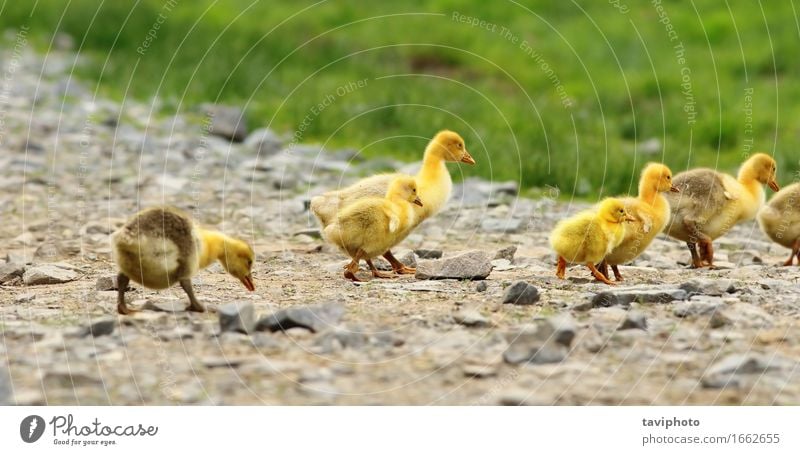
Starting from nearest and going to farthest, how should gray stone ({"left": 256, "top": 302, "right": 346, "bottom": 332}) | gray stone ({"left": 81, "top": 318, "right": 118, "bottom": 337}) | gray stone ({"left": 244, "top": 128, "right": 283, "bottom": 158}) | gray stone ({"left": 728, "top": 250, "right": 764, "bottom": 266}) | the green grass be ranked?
gray stone ({"left": 81, "top": 318, "right": 118, "bottom": 337}) < gray stone ({"left": 256, "top": 302, "right": 346, "bottom": 332}) < gray stone ({"left": 728, "top": 250, "right": 764, "bottom": 266}) < gray stone ({"left": 244, "top": 128, "right": 283, "bottom": 158}) < the green grass

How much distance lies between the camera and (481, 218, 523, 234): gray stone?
433 inches

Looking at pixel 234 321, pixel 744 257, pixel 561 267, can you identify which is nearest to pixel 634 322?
pixel 561 267

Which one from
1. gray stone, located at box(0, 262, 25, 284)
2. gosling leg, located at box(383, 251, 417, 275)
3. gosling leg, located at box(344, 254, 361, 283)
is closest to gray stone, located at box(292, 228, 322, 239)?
gosling leg, located at box(383, 251, 417, 275)

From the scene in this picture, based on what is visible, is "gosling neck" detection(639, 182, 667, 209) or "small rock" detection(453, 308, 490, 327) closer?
"small rock" detection(453, 308, 490, 327)

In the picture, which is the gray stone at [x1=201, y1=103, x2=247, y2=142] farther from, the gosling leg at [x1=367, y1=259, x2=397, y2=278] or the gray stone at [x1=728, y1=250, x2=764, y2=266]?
the gray stone at [x1=728, y1=250, x2=764, y2=266]

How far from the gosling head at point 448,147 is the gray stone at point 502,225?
1.29 m

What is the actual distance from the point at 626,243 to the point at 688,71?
11.6 meters

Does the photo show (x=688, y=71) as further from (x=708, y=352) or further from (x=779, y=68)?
(x=708, y=352)

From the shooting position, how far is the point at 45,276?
8.45m

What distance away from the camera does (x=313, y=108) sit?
1620 centimetres

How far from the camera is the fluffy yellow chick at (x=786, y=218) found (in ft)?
31.1

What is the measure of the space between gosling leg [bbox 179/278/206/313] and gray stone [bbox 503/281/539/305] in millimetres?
1881

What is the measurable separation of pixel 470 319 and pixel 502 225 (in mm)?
4368
